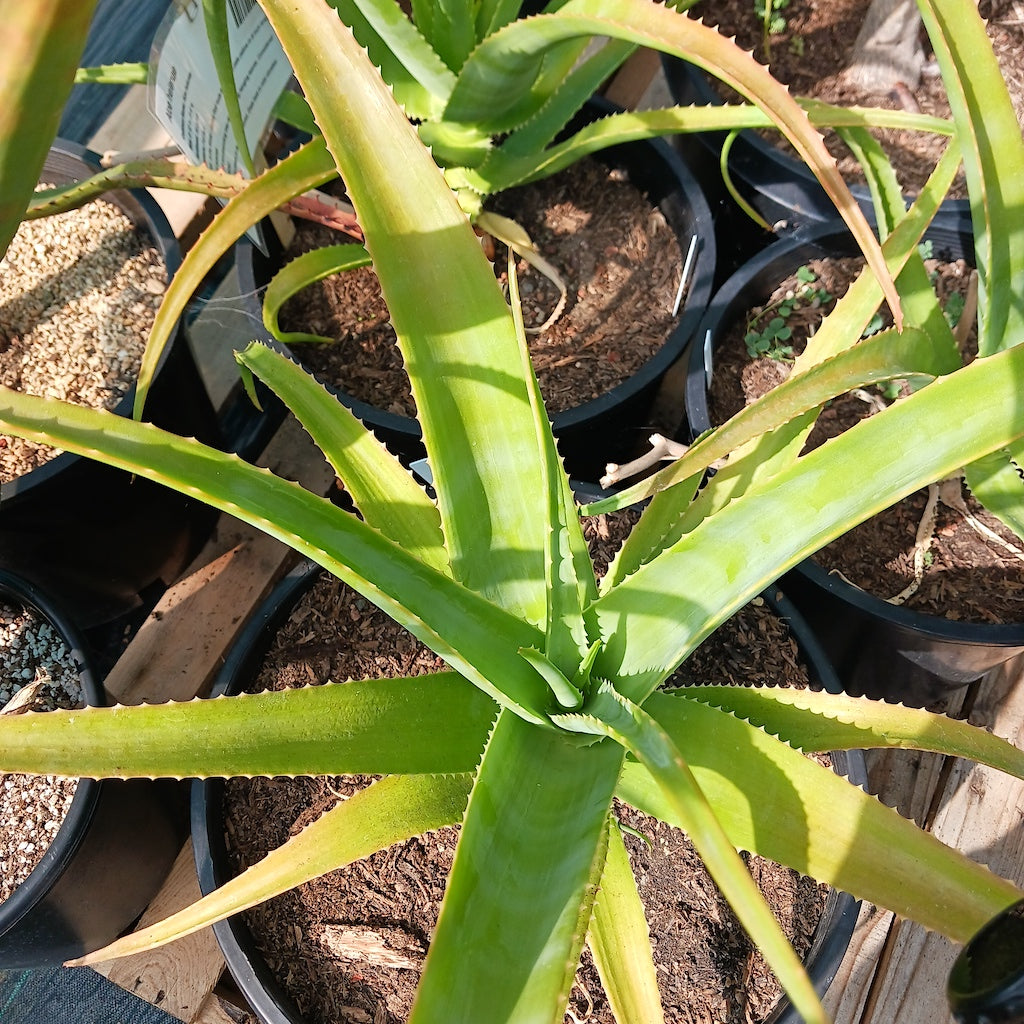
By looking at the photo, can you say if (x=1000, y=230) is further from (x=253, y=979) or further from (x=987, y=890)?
(x=253, y=979)

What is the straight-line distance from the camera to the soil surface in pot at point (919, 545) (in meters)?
0.95

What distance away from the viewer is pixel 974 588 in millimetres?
955

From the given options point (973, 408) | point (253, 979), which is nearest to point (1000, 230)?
point (973, 408)

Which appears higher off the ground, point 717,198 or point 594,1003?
point 717,198

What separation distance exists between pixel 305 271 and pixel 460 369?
0.47 metres

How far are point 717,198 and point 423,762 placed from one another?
108 centimetres

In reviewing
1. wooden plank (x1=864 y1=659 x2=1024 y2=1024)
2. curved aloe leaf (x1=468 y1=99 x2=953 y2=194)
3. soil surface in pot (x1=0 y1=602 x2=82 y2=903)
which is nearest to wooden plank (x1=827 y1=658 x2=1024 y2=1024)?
wooden plank (x1=864 y1=659 x2=1024 y2=1024)

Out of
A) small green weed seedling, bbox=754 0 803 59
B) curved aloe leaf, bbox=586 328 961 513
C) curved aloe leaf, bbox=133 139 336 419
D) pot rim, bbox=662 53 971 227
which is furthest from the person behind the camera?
small green weed seedling, bbox=754 0 803 59

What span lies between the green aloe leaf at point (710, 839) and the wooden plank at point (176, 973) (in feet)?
2.01

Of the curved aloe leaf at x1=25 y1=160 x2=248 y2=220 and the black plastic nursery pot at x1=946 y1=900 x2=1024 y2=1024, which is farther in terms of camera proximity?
the curved aloe leaf at x1=25 y1=160 x2=248 y2=220

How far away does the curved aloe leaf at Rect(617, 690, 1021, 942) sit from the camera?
52 cm

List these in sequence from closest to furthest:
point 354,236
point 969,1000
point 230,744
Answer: point 969,1000
point 230,744
point 354,236

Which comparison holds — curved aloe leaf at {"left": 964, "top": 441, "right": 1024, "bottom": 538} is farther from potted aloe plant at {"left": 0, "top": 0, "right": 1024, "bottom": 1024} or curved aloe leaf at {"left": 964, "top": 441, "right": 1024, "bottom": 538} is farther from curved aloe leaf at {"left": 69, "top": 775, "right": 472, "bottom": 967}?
curved aloe leaf at {"left": 69, "top": 775, "right": 472, "bottom": 967}

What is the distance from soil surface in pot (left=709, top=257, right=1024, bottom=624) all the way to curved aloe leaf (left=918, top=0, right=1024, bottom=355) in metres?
0.26
